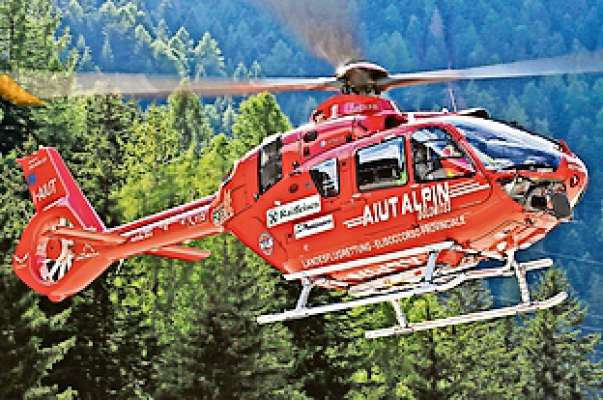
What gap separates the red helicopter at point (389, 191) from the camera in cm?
1758

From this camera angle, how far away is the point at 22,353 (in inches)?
1389

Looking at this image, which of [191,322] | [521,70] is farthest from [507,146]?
[191,322]

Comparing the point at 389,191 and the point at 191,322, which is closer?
the point at 389,191

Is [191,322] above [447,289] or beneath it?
above

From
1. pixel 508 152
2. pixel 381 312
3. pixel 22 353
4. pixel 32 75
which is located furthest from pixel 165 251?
pixel 32 75

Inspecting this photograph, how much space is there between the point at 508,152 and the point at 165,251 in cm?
759

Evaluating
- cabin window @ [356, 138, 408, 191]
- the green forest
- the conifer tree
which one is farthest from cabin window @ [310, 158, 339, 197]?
the conifer tree

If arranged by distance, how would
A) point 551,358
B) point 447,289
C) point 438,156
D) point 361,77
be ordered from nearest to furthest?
point 438,156 < point 447,289 < point 361,77 < point 551,358

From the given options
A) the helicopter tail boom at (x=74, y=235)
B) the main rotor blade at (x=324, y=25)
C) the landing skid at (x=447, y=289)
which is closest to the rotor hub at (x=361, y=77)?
the main rotor blade at (x=324, y=25)

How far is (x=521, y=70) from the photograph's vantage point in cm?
1761

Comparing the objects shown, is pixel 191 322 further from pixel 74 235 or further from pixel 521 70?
pixel 521 70

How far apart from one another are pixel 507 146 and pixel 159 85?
5.17 metres

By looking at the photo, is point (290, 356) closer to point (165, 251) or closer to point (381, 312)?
point (381, 312)

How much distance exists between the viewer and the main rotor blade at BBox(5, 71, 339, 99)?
18266 millimetres
